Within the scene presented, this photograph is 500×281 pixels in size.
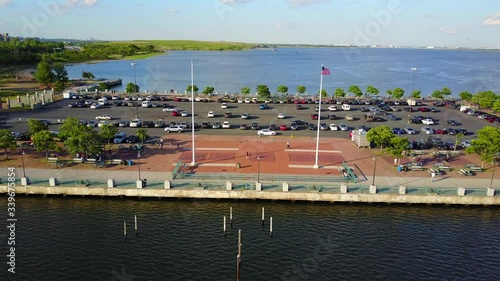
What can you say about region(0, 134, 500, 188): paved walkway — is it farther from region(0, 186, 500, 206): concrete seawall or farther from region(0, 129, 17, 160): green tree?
region(0, 186, 500, 206): concrete seawall

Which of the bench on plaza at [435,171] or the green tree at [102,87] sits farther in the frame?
the green tree at [102,87]

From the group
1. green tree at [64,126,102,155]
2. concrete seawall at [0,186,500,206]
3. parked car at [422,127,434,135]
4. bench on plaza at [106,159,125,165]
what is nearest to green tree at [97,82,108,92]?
green tree at [64,126,102,155]

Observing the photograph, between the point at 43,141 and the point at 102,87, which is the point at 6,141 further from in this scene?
the point at 102,87

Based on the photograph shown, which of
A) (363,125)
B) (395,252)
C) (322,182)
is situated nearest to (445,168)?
(322,182)

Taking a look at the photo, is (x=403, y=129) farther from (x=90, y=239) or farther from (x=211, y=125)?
(x=90, y=239)

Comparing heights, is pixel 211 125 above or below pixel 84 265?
above

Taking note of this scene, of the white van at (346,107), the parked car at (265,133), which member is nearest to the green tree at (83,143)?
the parked car at (265,133)

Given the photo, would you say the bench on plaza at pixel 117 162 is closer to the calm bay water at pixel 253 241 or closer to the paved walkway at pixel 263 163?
the paved walkway at pixel 263 163
